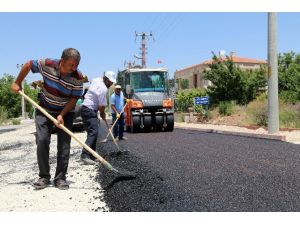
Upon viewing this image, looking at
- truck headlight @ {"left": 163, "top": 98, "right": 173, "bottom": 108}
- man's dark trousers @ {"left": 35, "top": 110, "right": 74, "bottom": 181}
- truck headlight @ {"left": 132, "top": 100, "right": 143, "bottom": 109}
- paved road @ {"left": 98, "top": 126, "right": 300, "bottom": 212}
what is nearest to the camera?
paved road @ {"left": 98, "top": 126, "right": 300, "bottom": 212}

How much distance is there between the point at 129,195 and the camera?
190 inches

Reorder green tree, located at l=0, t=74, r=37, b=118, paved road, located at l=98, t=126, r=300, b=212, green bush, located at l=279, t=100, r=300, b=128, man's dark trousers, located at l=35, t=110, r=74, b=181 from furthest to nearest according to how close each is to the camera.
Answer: green tree, located at l=0, t=74, r=37, b=118, green bush, located at l=279, t=100, r=300, b=128, man's dark trousers, located at l=35, t=110, r=74, b=181, paved road, located at l=98, t=126, r=300, b=212

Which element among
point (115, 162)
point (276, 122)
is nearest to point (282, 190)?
point (115, 162)

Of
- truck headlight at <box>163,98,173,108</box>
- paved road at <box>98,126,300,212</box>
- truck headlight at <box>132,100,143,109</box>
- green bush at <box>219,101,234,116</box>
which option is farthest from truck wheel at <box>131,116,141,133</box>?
green bush at <box>219,101,234,116</box>

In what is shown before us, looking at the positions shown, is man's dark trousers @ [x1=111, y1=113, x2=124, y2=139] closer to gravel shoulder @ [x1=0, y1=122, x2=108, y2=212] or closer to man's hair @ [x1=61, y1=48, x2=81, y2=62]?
gravel shoulder @ [x1=0, y1=122, x2=108, y2=212]

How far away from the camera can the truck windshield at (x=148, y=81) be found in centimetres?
1563

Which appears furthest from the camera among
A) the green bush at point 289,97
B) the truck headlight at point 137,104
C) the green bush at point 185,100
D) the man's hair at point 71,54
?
the green bush at point 185,100

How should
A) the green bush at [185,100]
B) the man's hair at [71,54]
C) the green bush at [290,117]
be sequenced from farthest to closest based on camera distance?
1. the green bush at [185,100]
2. the green bush at [290,117]
3. the man's hair at [71,54]

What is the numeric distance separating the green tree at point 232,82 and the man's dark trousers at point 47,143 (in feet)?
65.6

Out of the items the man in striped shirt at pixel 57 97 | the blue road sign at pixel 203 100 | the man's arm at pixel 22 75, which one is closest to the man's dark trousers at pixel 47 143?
the man in striped shirt at pixel 57 97

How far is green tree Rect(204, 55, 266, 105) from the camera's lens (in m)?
24.7

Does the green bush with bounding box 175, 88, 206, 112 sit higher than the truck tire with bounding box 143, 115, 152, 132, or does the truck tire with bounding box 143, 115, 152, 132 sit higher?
the green bush with bounding box 175, 88, 206, 112

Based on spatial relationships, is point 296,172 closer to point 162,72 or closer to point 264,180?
point 264,180

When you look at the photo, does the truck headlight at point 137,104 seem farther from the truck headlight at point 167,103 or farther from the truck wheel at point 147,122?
the truck headlight at point 167,103
